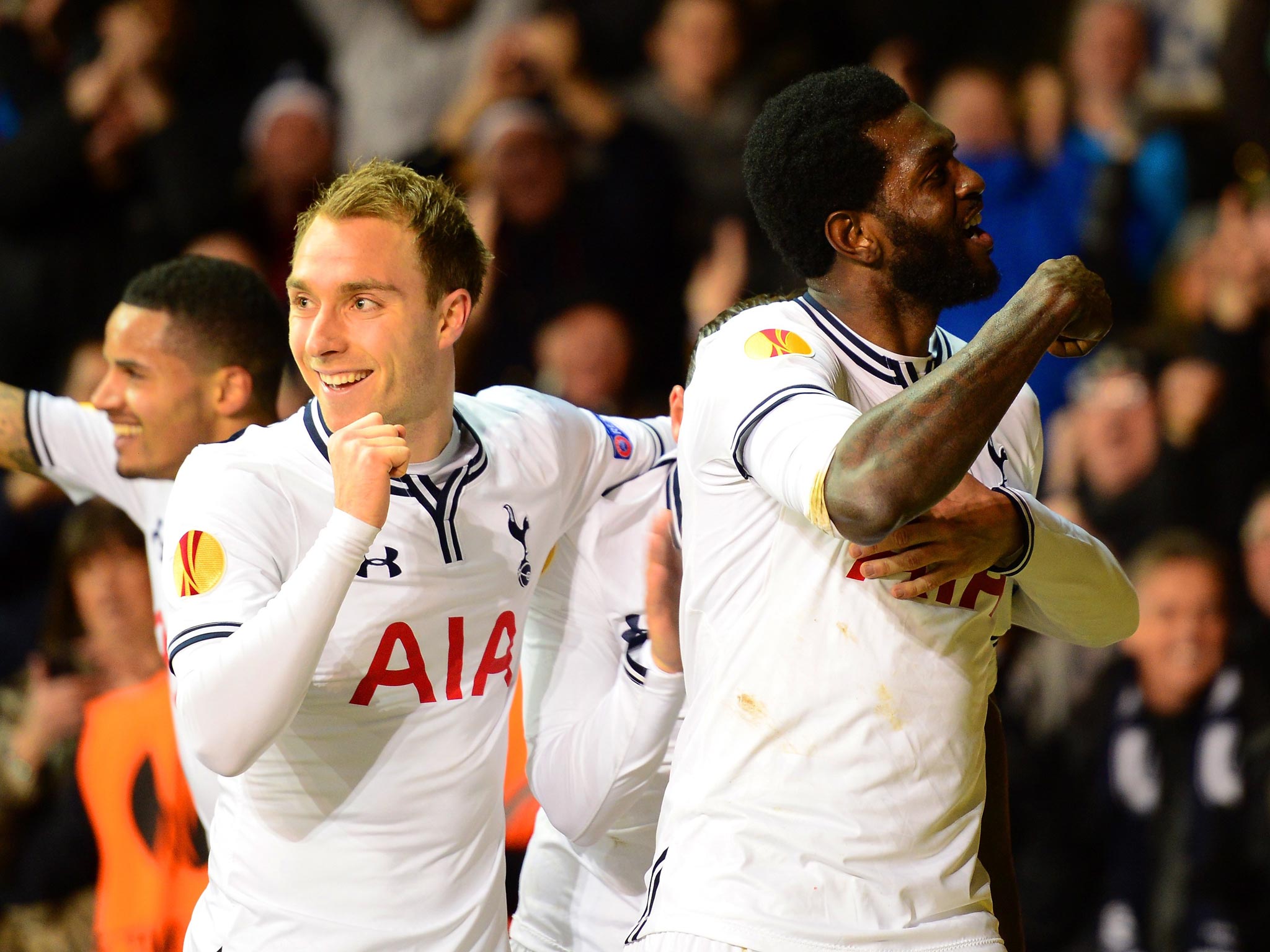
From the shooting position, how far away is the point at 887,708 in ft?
7.80

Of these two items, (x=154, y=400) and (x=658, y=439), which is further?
(x=154, y=400)

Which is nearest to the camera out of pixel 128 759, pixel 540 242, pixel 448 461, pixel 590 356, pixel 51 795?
pixel 448 461

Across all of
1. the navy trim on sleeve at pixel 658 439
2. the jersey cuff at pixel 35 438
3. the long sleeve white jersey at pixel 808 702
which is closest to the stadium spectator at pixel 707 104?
the navy trim on sleeve at pixel 658 439

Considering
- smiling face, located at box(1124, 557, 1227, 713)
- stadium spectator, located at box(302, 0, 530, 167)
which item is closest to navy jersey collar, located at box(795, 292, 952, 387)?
smiling face, located at box(1124, 557, 1227, 713)

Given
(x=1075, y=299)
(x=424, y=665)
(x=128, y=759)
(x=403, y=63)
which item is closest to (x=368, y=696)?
(x=424, y=665)

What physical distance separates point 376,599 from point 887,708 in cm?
95

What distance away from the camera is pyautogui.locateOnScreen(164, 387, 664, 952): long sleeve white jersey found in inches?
102

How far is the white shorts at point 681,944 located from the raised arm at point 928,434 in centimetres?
69

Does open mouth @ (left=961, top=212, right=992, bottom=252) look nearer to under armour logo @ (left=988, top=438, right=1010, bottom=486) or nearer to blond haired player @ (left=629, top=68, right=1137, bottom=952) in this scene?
blond haired player @ (left=629, top=68, right=1137, bottom=952)

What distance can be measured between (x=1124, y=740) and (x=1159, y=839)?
366mm

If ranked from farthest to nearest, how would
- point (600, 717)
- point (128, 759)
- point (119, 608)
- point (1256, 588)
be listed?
point (1256, 588), point (119, 608), point (128, 759), point (600, 717)

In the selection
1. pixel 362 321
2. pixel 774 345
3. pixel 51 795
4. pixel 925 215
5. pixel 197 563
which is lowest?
pixel 51 795

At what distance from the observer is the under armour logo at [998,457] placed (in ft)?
8.71

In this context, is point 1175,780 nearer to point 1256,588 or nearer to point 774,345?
point 1256,588
